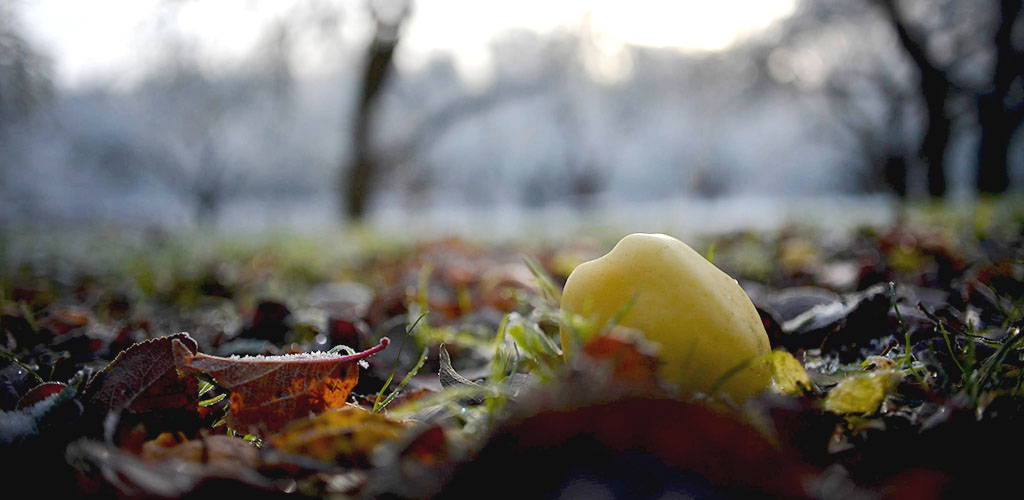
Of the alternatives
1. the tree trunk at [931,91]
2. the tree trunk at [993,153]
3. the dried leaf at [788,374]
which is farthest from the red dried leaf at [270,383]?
the tree trunk at [993,153]

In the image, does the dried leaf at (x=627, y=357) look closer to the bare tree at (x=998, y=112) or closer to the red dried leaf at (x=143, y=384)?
the red dried leaf at (x=143, y=384)

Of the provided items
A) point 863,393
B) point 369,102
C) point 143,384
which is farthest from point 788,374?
point 369,102

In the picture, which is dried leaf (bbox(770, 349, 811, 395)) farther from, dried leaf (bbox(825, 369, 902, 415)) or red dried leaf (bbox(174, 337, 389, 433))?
red dried leaf (bbox(174, 337, 389, 433))

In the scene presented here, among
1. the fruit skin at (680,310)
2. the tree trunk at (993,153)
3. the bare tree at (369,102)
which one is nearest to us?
the fruit skin at (680,310)

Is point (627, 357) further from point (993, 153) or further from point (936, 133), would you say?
point (993, 153)

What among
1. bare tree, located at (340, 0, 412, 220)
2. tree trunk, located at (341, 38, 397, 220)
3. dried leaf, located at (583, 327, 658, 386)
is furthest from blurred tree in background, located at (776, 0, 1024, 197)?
dried leaf, located at (583, 327, 658, 386)
